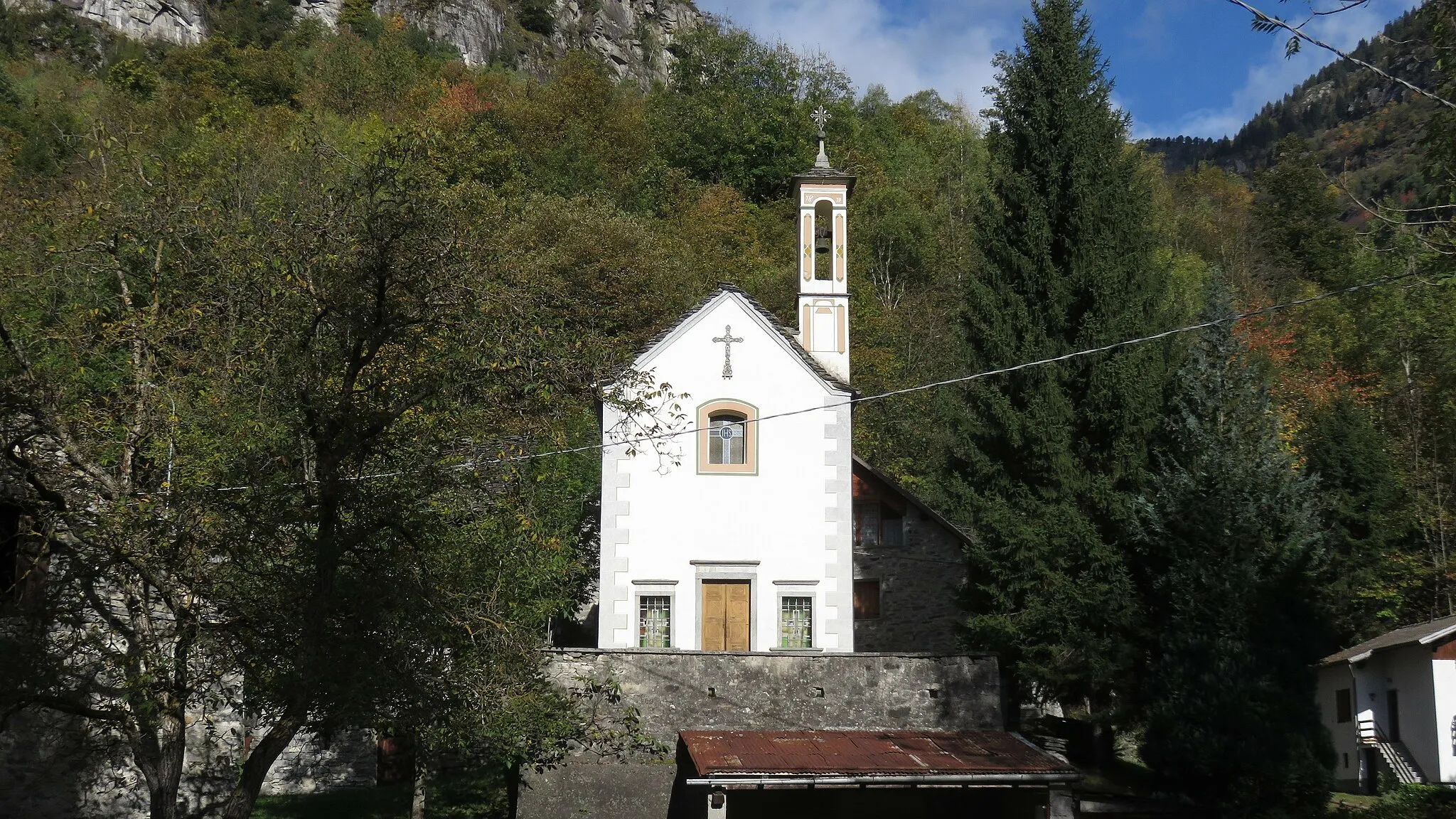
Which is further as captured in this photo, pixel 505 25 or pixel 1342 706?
pixel 505 25

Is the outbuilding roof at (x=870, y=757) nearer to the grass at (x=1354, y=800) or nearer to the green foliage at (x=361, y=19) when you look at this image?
the grass at (x=1354, y=800)

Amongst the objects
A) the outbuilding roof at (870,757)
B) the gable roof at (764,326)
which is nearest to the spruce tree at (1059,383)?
the gable roof at (764,326)

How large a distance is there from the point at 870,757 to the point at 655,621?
577cm

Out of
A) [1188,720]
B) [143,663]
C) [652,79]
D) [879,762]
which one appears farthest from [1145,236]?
[652,79]

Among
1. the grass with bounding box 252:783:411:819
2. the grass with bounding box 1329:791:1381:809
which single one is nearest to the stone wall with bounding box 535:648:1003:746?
the grass with bounding box 252:783:411:819

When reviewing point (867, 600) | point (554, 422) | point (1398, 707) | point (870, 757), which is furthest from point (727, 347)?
point (1398, 707)

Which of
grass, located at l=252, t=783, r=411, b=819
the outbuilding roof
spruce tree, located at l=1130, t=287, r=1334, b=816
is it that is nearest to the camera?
the outbuilding roof

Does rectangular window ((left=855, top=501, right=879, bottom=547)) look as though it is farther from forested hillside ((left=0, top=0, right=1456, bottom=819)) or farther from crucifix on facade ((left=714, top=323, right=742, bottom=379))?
crucifix on facade ((left=714, top=323, right=742, bottom=379))

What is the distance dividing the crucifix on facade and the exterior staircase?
1444 cm

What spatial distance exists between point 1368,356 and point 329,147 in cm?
3259

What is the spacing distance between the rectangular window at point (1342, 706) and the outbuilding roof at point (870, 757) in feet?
39.9

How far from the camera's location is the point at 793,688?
59.5 feet

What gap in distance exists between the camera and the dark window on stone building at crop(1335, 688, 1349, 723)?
26812mm

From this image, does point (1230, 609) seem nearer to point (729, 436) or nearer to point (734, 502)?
point (734, 502)
